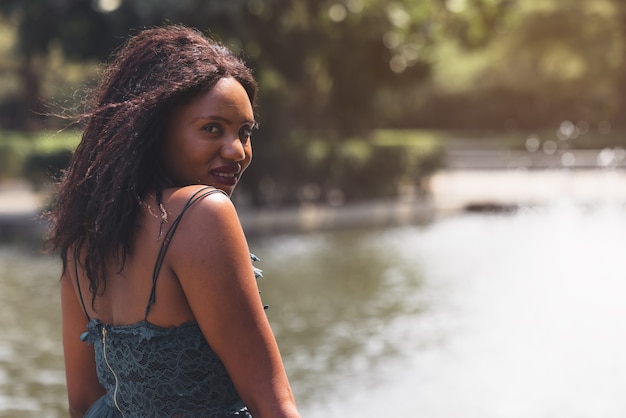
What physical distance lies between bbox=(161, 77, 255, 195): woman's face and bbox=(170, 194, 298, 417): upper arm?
151 mm

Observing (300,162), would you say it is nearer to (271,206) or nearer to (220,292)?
(271,206)

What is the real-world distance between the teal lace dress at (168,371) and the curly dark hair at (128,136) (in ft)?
0.37

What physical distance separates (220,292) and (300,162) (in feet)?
55.0

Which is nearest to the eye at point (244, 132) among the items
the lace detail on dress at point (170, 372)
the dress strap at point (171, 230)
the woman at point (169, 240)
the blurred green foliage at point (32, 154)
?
the woman at point (169, 240)

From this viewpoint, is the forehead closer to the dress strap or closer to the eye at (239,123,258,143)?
the eye at (239,123,258,143)

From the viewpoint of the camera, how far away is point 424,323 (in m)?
9.80

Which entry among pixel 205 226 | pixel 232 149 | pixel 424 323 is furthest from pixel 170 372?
pixel 424 323

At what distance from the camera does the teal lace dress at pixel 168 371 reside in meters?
1.65

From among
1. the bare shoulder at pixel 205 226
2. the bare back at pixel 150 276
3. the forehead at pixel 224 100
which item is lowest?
the bare back at pixel 150 276

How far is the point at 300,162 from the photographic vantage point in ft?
60.0

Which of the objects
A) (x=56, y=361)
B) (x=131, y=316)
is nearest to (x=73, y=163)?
(x=131, y=316)

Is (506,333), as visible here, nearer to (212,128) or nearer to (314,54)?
(212,128)

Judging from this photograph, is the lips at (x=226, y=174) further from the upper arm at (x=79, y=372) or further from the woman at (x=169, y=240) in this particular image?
the upper arm at (x=79, y=372)

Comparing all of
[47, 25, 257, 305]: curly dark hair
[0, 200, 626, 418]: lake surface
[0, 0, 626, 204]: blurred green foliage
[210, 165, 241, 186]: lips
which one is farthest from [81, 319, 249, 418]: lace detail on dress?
[0, 0, 626, 204]: blurred green foliage
